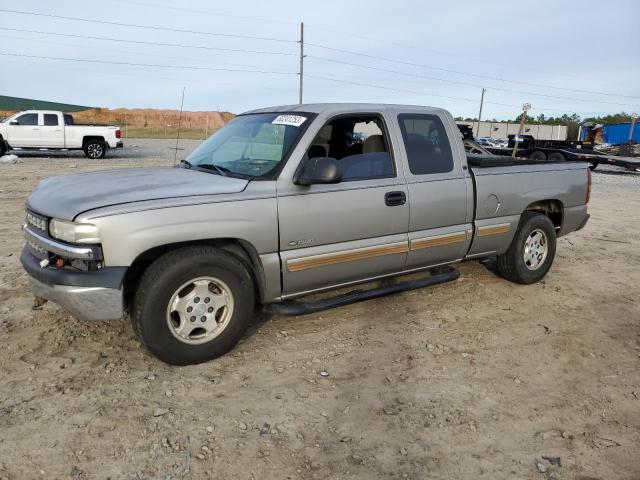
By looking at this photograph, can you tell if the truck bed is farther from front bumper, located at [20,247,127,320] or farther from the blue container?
the blue container

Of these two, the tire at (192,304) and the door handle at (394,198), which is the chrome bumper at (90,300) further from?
the door handle at (394,198)

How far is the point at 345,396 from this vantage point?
315cm

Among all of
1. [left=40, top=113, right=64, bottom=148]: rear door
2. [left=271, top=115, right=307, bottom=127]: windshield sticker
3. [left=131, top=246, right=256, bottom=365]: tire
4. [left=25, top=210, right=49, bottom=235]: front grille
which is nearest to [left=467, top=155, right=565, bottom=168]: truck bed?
[left=271, top=115, right=307, bottom=127]: windshield sticker

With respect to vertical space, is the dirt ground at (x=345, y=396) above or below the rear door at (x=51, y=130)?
below

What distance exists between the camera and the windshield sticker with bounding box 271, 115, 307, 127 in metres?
3.85

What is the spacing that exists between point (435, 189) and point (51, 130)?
18.4 m

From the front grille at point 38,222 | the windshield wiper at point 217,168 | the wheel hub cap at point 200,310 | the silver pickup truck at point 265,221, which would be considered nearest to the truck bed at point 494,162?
the silver pickup truck at point 265,221

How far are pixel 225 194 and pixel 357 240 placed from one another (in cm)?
115

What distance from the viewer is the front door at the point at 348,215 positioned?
361 cm

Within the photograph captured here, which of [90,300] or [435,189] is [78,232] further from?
[435,189]

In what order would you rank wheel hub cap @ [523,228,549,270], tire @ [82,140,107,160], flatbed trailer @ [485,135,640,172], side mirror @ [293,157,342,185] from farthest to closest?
flatbed trailer @ [485,135,640,172]
tire @ [82,140,107,160]
wheel hub cap @ [523,228,549,270]
side mirror @ [293,157,342,185]

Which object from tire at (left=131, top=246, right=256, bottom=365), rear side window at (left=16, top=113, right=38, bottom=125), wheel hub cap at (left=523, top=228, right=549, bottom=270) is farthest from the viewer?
rear side window at (left=16, top=113, right=38, bottom=125)

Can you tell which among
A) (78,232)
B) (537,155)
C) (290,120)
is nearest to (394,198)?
(290,120)

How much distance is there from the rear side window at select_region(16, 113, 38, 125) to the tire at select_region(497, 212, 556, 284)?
18.6 meters
